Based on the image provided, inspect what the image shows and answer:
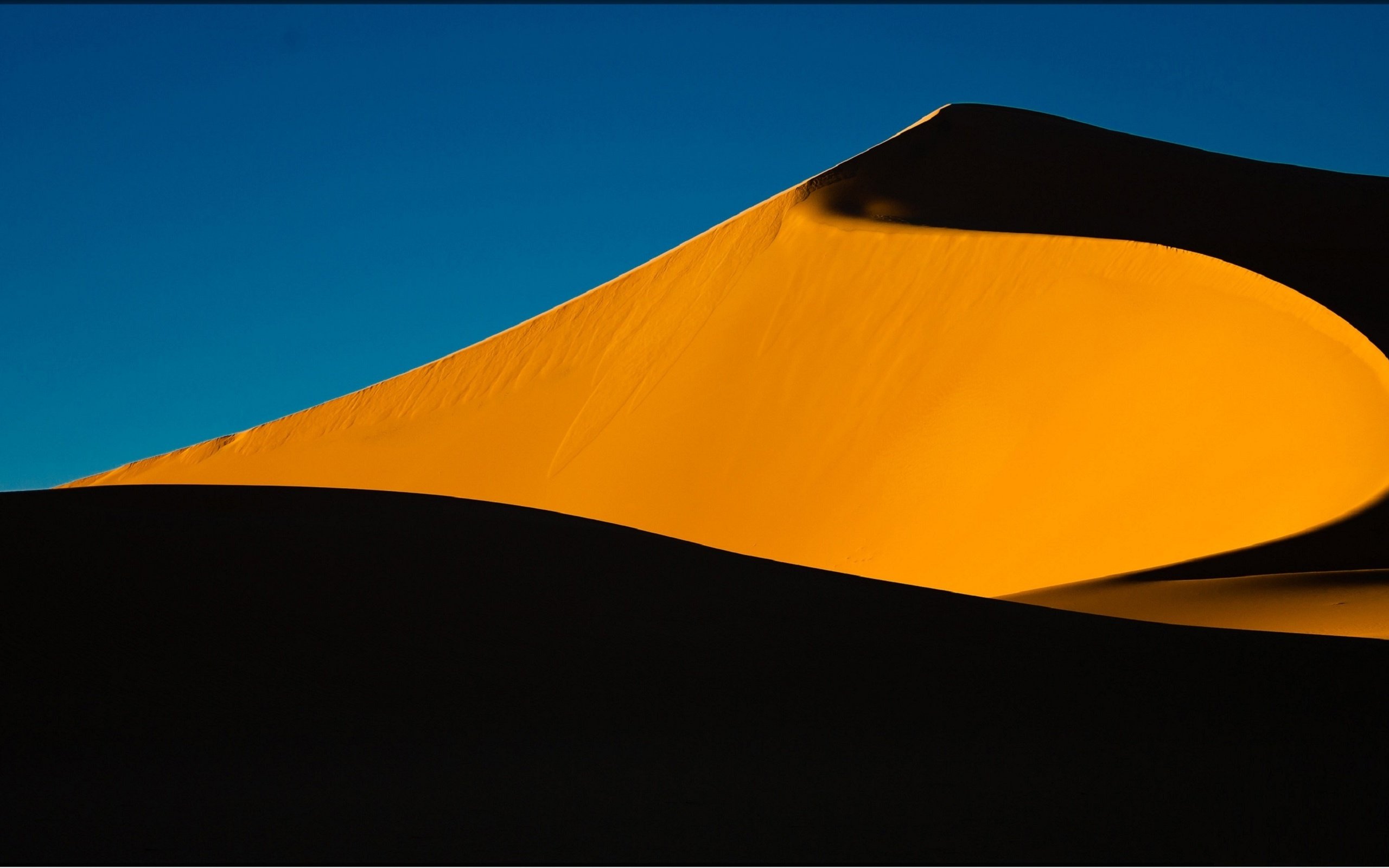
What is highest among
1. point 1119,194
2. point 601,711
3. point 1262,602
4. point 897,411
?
point 1119,194

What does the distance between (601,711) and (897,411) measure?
46.1ft

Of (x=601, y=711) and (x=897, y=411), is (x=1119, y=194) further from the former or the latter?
(x=601, y=711)

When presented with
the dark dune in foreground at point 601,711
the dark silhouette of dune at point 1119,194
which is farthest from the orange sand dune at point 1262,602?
the dark silhouette of dune at point 1119,194

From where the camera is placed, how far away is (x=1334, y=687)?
7105 millimetres

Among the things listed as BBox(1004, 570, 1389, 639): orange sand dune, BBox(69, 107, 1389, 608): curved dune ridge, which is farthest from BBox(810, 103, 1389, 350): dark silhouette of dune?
BBox(1004, 570, 1389, 639): orange sand dune

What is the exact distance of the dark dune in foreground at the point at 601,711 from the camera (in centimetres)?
502

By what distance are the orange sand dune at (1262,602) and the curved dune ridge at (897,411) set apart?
34cm

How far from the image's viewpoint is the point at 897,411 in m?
20.2

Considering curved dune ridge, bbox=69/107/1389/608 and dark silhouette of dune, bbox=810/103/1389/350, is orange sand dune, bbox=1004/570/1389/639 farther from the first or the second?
dark silhouette of dune, bbox=810/103/1389/350

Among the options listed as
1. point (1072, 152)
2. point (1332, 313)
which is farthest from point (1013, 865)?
point (1072, 152)

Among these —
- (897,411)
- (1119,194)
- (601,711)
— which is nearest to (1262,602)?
(601,711)

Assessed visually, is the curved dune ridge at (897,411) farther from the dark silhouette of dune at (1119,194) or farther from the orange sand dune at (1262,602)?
the dark silhouette of dune at (1119,194)

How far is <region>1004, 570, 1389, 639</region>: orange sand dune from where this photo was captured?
943 centimetres

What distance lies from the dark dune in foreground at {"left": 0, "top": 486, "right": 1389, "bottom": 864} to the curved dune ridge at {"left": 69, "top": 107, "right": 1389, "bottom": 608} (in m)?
3.05
